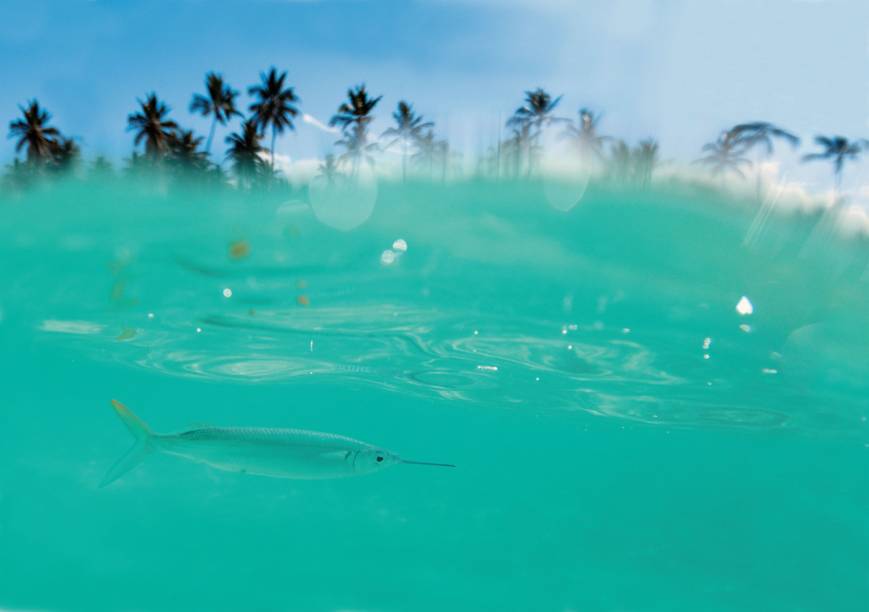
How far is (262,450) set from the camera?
19.1 feet

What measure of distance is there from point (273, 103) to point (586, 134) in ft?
13.4

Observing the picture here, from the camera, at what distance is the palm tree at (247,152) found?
299 inches

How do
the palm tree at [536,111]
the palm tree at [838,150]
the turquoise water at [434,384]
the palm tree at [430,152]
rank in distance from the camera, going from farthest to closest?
1. the turquoise water at [434,384]
2. the palm tree at [430,152]
3. the palm tree at [536,111]
4. the palm tree at [838,150]

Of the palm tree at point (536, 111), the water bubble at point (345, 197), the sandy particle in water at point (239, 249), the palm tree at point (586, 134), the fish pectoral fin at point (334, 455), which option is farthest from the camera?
the sandy particle in water at point (239, 249)

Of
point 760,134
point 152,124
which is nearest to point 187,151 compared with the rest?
point 152,124

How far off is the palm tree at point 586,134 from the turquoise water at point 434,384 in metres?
0.82

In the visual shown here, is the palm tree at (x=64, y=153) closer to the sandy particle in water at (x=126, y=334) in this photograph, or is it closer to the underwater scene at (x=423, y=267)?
the underwater scene at (x=423, y=267)

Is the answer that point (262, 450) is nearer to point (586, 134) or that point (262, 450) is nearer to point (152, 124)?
point (152, 124)

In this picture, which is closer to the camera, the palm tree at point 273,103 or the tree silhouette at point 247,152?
the palm tree at point 273,103

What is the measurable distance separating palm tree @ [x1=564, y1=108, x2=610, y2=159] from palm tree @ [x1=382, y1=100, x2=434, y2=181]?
5.84 feet

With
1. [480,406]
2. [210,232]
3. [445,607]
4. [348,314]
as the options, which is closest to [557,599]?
[445,607]

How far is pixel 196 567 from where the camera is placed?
85.5 feet

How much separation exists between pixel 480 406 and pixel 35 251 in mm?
13904

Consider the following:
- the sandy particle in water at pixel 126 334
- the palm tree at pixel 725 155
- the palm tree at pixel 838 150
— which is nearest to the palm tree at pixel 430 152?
the palm tree at pixel 725 155
